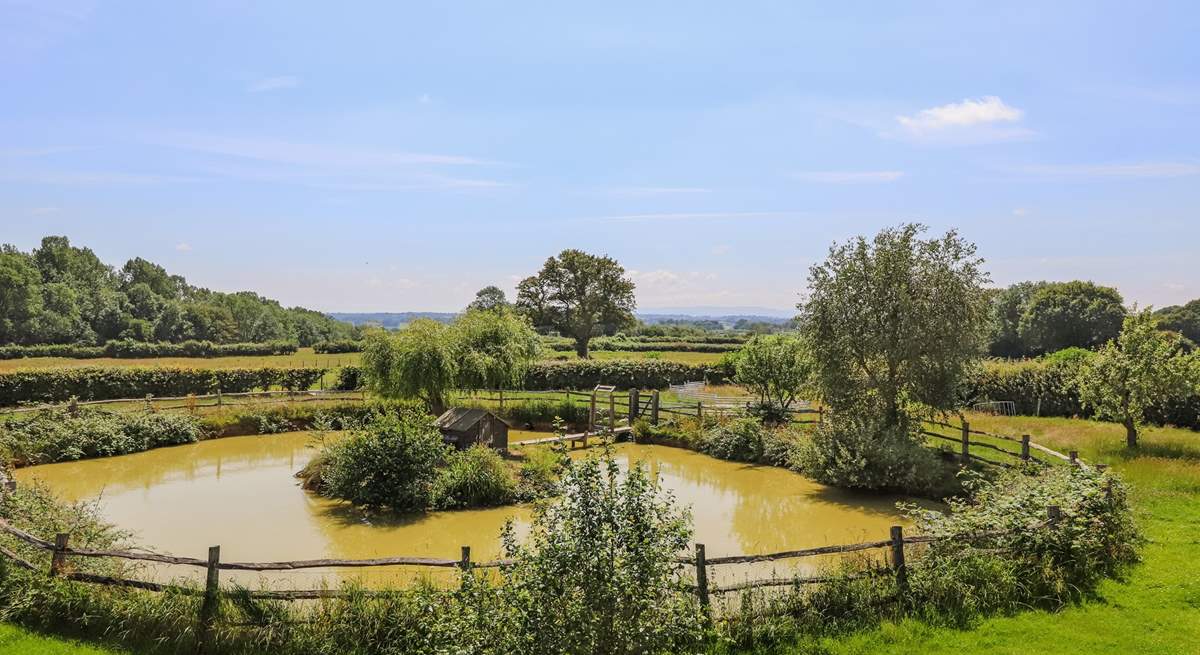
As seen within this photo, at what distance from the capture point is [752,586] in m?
8.30

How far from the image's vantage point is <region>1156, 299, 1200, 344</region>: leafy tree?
65250 mm

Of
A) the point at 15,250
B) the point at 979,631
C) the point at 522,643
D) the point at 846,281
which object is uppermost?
the point at 15,250

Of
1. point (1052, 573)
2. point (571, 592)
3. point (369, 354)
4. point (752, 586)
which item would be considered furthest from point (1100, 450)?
point (369, 354)

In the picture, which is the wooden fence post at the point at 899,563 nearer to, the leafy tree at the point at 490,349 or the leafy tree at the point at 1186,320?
the leafy tree at the point at 490,349

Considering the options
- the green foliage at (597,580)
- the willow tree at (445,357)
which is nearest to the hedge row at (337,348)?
the willow tree at (445,357)

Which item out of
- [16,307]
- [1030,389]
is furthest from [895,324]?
[16,307]

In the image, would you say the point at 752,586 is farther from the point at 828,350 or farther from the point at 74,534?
the point at 828,350

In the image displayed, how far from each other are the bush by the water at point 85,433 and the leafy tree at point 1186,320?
78.1m

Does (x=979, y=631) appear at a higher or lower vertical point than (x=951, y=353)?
lower

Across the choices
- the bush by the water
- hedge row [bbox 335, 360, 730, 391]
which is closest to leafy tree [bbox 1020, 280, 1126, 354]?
hedge row [bbox 335, 360, 730, 391]

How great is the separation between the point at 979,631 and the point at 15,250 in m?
108

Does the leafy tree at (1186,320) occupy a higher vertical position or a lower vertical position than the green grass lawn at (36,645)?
higher

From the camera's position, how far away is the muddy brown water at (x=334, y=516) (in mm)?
12133

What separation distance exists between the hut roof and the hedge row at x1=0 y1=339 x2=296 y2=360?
4098 centimetres
